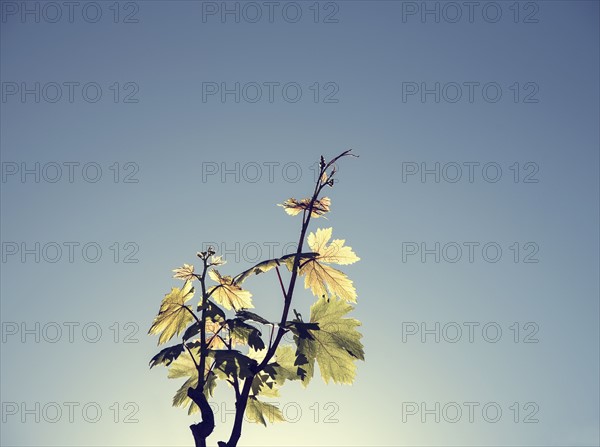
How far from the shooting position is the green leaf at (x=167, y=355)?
6.09 m

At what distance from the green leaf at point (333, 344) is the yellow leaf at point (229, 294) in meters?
0.72

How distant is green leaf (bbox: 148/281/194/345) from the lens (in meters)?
6.54

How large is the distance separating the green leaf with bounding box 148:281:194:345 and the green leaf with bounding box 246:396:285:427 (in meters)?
1.20

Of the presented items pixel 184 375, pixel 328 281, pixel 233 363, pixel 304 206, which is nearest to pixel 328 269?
pixel 328 281

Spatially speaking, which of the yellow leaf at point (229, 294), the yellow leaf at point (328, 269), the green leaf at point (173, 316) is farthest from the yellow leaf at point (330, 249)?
the green leaf at point (173, 316)

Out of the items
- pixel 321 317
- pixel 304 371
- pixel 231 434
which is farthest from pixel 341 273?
pixel 231 434

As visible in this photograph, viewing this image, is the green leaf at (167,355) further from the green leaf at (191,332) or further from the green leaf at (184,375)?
the green leaf at (184,375)

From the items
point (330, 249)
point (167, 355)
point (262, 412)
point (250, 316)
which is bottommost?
point (262, 412)

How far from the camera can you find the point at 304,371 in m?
6.43

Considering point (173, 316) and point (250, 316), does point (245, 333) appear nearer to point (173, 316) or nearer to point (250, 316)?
point (250, 316)

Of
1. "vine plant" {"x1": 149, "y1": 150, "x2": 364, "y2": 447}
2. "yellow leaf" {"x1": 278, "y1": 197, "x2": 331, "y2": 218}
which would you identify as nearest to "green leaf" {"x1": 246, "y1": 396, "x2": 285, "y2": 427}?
"vine plant" {"x1": 149, "y1": 150, "x2": 364, "y2": 447}

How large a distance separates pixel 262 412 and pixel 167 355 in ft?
5.05

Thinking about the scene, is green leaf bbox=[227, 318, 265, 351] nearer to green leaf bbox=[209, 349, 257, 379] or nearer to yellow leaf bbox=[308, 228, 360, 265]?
green leaf bbox=[209, 349, 257, 379]

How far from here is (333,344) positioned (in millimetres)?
6676
